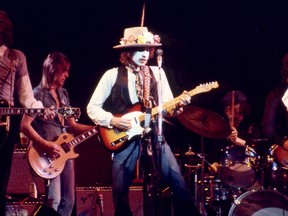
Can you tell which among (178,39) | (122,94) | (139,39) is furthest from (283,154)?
(178,39)

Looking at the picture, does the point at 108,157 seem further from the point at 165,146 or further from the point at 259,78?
the point at 259,78

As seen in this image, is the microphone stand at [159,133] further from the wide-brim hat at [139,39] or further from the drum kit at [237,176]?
the drum kit at [237,176]

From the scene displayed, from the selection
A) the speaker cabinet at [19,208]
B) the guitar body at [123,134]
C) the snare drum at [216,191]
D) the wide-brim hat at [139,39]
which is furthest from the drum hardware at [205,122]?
the speaker cabinet at [19,208]

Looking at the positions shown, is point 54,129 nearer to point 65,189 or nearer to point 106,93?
point 65,189

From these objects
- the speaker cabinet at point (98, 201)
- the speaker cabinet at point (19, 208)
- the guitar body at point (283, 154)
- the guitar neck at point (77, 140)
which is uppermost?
the guitar neck at point (77, 140)

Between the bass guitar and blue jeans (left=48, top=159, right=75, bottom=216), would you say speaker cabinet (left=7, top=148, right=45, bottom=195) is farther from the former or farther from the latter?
the bass guitar

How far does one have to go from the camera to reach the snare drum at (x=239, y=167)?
7445mm

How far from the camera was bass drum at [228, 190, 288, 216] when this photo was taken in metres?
6.85

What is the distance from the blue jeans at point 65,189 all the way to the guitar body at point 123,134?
0.84m

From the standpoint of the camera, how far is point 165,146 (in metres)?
6.18

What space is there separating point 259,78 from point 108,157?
2.92m

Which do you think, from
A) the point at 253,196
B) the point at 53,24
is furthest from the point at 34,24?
the point at 253,196

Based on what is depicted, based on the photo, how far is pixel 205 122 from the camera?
6.89 metres

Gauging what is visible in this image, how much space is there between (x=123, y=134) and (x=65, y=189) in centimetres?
122
